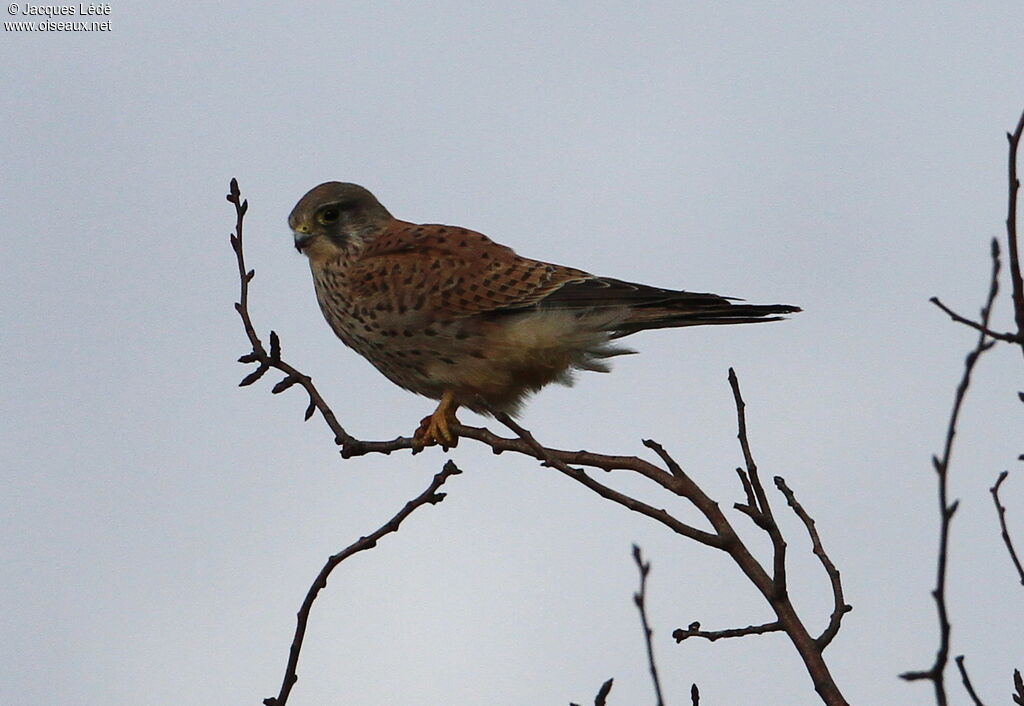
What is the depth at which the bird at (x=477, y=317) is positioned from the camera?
4.10 meters

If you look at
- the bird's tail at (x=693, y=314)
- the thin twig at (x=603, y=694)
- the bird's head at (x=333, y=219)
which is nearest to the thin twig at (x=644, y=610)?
the thin twig at (x=603, y=694)

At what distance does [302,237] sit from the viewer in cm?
464

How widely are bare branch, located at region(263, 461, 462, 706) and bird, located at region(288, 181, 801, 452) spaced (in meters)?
1.22

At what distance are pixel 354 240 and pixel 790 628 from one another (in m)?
2.64

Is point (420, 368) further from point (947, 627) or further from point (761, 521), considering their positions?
point (947, 627)

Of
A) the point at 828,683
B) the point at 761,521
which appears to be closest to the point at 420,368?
the point at 761,521

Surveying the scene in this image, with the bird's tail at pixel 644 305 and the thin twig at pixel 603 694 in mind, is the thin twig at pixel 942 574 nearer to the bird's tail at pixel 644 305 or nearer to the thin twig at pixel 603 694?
the thin twig at pixel 603 694

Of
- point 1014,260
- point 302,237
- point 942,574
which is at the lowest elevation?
point 942,574

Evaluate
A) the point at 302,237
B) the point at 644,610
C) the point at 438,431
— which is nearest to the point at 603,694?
the point at 644,610

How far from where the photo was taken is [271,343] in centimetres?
308

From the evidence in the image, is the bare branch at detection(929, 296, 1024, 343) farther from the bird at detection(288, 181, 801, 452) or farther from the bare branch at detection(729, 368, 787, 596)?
the bird at detection(288, 181, 801, 452)

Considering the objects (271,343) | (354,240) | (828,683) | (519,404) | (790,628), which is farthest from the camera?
(354,240)

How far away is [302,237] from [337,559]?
235 cm

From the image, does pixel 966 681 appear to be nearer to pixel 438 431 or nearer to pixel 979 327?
pixel 979 327
